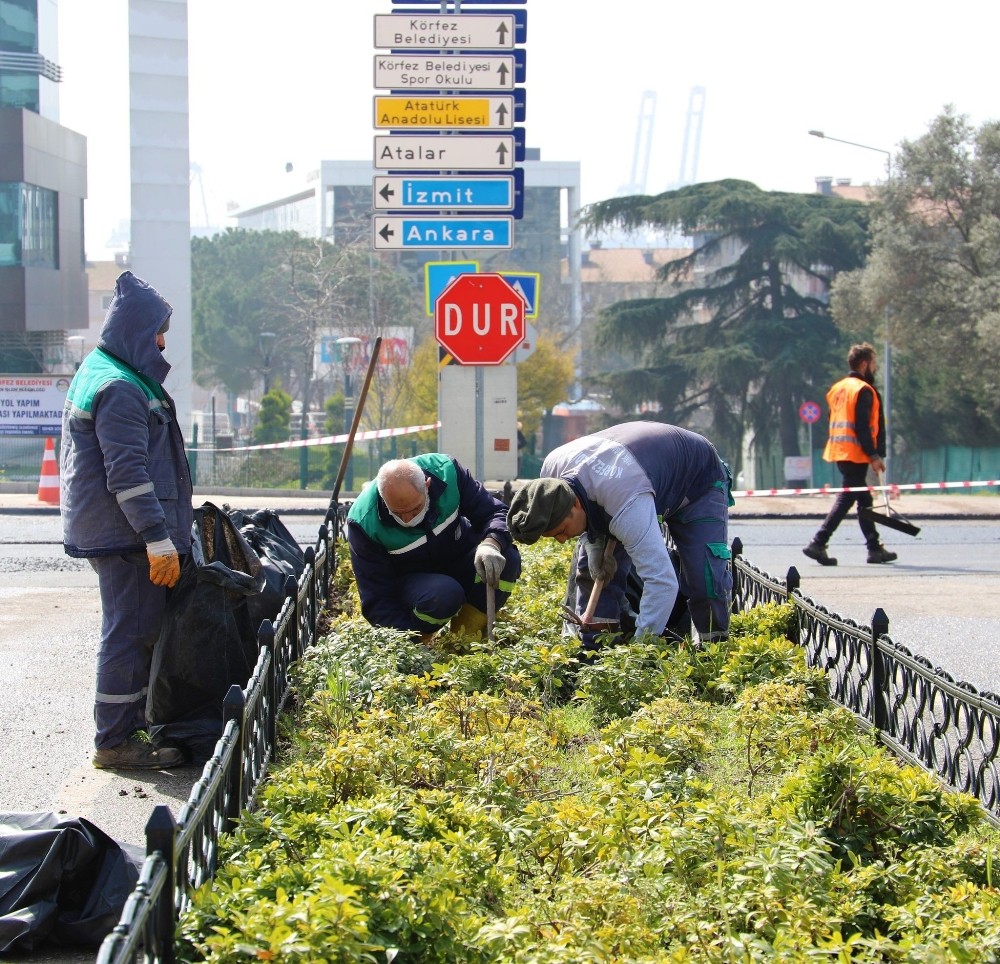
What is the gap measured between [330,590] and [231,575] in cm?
312

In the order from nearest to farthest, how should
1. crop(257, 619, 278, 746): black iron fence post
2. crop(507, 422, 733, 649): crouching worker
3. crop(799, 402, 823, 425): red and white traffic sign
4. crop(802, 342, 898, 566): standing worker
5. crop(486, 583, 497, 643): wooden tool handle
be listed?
crop(257, 619, 278, 746): black iron fence post, crop(507, 422, 733, 649): crouching worker, crop(486, 583, 497, 643): wooden tool handle, crop(802, 342, 898, 566): standing worker, crop(799, 402, 823, 425): red and white traffic sign

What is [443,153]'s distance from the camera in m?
11.5

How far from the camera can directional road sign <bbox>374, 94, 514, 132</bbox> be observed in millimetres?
11578

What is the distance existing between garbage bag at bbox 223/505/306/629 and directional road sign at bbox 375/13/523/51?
17.5 feet

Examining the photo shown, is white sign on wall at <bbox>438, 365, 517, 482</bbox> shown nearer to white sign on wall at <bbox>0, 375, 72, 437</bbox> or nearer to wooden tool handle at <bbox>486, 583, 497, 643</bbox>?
wooden tool handle at <bbox>486, 583, 497, 643</bbox>

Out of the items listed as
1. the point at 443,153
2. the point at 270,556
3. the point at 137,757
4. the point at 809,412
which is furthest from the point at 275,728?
the point at 809,412

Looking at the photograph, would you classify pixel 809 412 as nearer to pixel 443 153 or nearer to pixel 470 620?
pixel 443 153

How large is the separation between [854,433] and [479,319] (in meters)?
3.60

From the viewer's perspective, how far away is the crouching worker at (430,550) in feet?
20.9

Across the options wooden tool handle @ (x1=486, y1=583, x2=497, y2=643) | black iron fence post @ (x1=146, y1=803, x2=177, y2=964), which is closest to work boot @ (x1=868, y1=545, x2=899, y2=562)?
wooden tool handle @ (x1=486, y1=583, x2=497, y2=643)

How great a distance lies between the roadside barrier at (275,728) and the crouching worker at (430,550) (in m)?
0.37

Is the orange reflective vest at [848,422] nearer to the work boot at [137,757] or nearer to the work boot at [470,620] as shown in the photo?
the work boot at [470,620]

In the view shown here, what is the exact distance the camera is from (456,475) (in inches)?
263

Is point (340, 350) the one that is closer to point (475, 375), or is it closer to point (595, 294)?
point (475, 375)
